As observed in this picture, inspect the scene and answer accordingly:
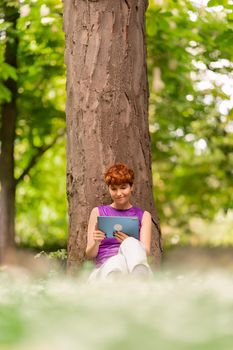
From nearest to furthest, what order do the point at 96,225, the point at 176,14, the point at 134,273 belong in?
the point at 134,273, the point at 96,225, the point at 176,14

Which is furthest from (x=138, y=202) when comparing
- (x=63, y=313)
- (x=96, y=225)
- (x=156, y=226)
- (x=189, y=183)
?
(x=189, y=183)

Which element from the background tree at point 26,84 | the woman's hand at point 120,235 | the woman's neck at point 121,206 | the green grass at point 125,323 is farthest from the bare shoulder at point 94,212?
the background tree at point 26,84

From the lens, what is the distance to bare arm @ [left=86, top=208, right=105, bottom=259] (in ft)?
21.8

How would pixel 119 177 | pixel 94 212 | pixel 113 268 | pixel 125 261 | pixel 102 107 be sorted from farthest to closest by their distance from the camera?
pixel 102 107, pixel 94 212, pixel 119 177, pixel 125 261, pixel 113 268

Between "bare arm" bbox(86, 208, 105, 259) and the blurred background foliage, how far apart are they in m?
4.43

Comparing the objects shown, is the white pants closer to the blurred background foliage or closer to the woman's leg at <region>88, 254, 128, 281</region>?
the woman's leg at <region>88, 254, 128, 281</region>

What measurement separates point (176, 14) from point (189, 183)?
25.6 ft

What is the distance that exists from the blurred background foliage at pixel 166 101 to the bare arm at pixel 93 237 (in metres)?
4.43

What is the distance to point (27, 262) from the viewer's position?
16.1 metres

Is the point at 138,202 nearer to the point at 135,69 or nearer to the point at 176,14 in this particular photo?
the point at 135,69

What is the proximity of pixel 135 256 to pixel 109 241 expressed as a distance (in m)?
0.87

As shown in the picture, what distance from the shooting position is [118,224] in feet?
21.5

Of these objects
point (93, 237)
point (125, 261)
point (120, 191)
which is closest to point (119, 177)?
point (120, 191)

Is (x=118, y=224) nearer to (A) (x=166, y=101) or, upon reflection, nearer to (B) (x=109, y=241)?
(B) (x=109, y=241)
